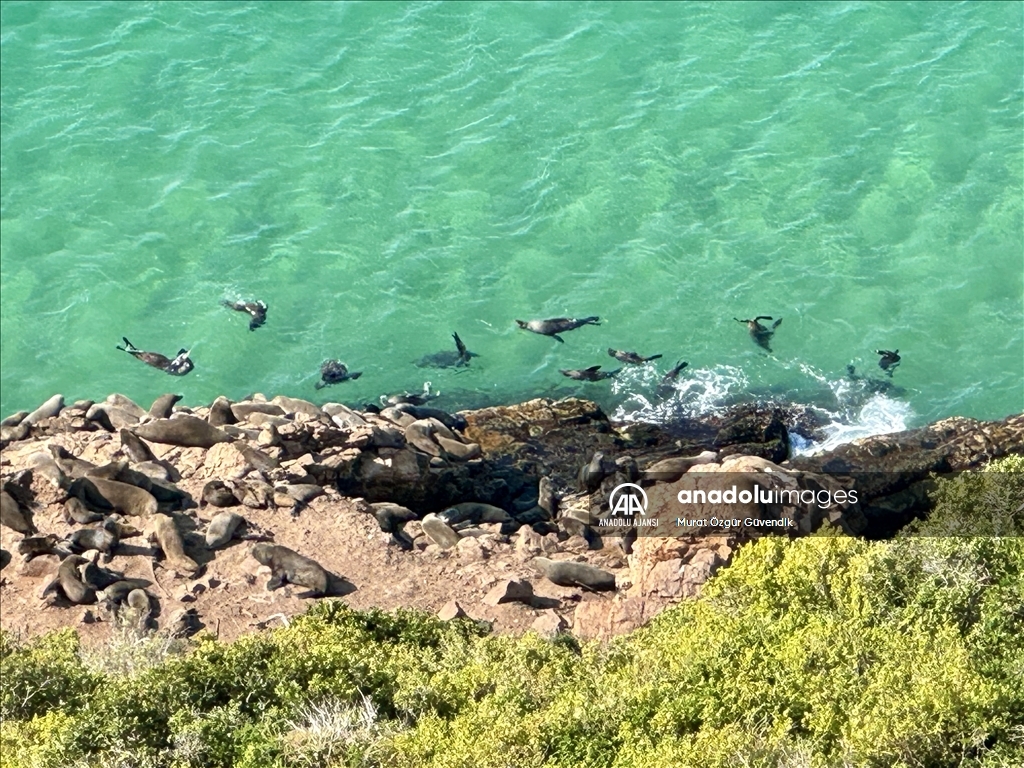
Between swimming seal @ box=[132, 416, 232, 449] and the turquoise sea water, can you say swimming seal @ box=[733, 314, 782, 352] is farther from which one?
swimming seal @ box=[132, 416, 232, 449]

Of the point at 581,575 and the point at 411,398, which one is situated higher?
the point at 581,575

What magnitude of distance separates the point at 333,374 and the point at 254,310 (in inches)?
112

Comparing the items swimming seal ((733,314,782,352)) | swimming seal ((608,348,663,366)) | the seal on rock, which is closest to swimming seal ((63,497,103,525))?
the seal on rock

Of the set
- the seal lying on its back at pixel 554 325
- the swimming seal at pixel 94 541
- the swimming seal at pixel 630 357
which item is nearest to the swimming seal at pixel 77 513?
the swimming seal at pixel 94 541

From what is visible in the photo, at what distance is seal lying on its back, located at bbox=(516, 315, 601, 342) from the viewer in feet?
103

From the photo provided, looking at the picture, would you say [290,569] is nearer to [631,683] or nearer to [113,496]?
[113,496]

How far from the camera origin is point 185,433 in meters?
26.1

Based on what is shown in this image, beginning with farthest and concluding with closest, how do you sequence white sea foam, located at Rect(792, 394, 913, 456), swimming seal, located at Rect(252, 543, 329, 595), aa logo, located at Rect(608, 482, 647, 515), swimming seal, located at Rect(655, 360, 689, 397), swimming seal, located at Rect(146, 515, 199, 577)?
swimming seal, located at Rect(655, 360, 689, 397) → white sea foam, located at Rect(792, 394, 913, 456) → aa logo, located at Rect(608, 482, 647, 515) → swimming seal, located at Rect(146, 515, 199, 577) → swimming seal, located at Rect(252, 543, 329, 595)

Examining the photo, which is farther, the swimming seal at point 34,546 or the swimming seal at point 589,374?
the swimming seal at point 589,374

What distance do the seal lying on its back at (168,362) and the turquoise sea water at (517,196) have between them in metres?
0.32

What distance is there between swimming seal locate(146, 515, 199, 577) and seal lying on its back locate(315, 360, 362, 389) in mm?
7766

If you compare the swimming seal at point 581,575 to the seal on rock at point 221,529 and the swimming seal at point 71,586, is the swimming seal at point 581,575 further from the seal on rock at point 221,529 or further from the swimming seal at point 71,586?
the swimming seal at point 71,586

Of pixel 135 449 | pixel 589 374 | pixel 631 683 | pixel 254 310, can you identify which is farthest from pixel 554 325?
pixel 631 683

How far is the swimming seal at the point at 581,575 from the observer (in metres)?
23.1
